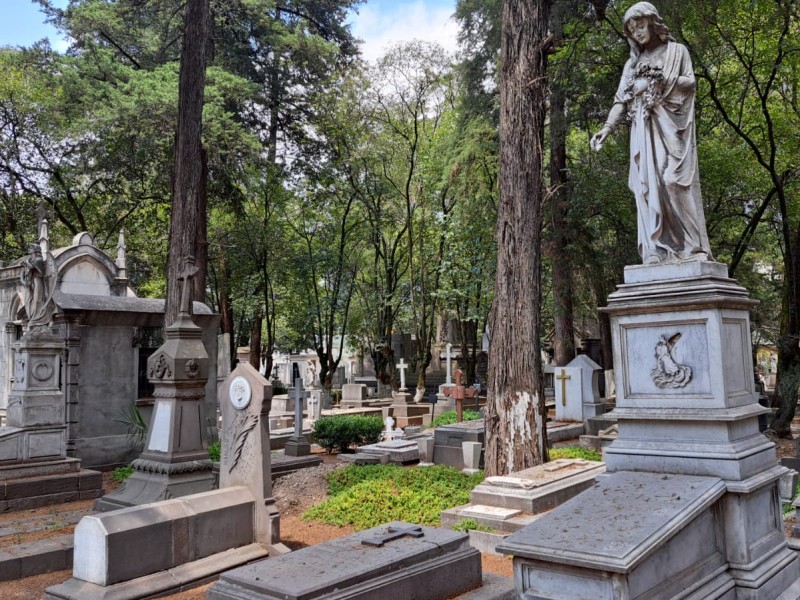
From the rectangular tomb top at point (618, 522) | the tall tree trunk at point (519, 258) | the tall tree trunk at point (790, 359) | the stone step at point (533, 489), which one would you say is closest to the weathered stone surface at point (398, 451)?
the tall tree trunk at point (519, 258)

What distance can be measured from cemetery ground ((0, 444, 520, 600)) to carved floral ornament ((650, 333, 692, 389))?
244cm

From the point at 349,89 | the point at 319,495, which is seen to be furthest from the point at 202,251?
the point at 349,89

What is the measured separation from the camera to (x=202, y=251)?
15422mm

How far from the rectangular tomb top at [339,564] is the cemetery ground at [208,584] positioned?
5.13 feet

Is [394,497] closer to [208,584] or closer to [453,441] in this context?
[208,584]

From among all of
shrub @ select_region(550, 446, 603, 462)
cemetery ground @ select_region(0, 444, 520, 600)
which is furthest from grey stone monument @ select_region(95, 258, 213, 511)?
shrub @ select_region(550, 446, 603, 462)

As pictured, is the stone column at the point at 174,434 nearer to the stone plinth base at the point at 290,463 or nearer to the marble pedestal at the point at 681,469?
the stone plinth base at the point at 290,463

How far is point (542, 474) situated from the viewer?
7.28 m

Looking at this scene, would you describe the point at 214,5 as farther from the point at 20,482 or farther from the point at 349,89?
the point at 20,482

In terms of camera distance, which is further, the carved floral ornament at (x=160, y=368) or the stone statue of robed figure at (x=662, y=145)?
the carved floral ornament at (x=160, y=368)

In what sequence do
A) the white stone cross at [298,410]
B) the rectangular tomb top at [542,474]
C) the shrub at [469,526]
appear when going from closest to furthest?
the shrub at [469,526] → the rectangular tomb top at [542,474] → the white stone cross at [298,410]

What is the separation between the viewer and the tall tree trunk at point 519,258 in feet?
26.6

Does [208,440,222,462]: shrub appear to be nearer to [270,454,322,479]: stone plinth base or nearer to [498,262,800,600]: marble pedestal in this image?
[270,454,322,479]: stone plinth base

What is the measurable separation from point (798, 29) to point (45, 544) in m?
17.5
